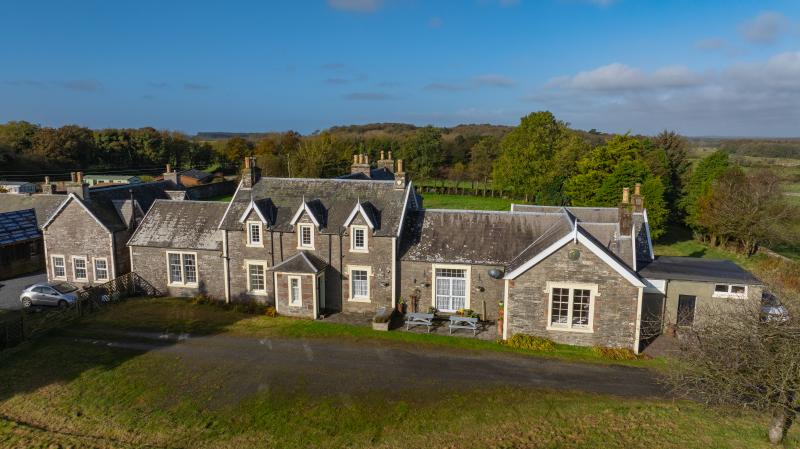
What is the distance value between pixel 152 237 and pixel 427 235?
17.5m

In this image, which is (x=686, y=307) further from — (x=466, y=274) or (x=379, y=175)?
(x=379, y=175)

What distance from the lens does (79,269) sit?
3184cm

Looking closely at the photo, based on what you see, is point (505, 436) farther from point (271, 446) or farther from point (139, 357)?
point (139, 357)

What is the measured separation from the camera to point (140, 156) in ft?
349

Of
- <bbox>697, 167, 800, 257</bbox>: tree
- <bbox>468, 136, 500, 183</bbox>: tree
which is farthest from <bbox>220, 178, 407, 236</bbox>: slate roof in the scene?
<bbox>468, 136, 500, 183</bbox>: tree

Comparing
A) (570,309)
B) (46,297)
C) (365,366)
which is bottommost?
(365,366)

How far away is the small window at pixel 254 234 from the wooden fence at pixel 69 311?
7.62 m

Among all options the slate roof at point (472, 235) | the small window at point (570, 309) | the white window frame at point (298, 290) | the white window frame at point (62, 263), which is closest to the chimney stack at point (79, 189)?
the white window frame at point (62, 263)

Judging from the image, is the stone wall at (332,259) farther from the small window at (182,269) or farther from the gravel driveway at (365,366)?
the gravel driveway at (365,366)

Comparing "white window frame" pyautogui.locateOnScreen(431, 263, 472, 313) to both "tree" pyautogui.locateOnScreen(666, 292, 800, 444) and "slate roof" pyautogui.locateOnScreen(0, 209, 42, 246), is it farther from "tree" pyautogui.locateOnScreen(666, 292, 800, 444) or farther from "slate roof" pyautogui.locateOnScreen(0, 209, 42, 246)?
"slate roof" pyautogui.locateOnScreen(0, 209, 42, 246)

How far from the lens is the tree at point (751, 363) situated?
39.0 feet

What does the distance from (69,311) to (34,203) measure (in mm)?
19508

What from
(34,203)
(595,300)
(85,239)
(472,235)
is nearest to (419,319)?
(472,235)

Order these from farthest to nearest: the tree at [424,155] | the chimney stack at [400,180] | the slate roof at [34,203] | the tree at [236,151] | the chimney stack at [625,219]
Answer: the tree at [236,151] < the tree at [424,155] < the slate roof at [34,203] < the chimney stack at [400,180] < the chimney stack at [625,219]
